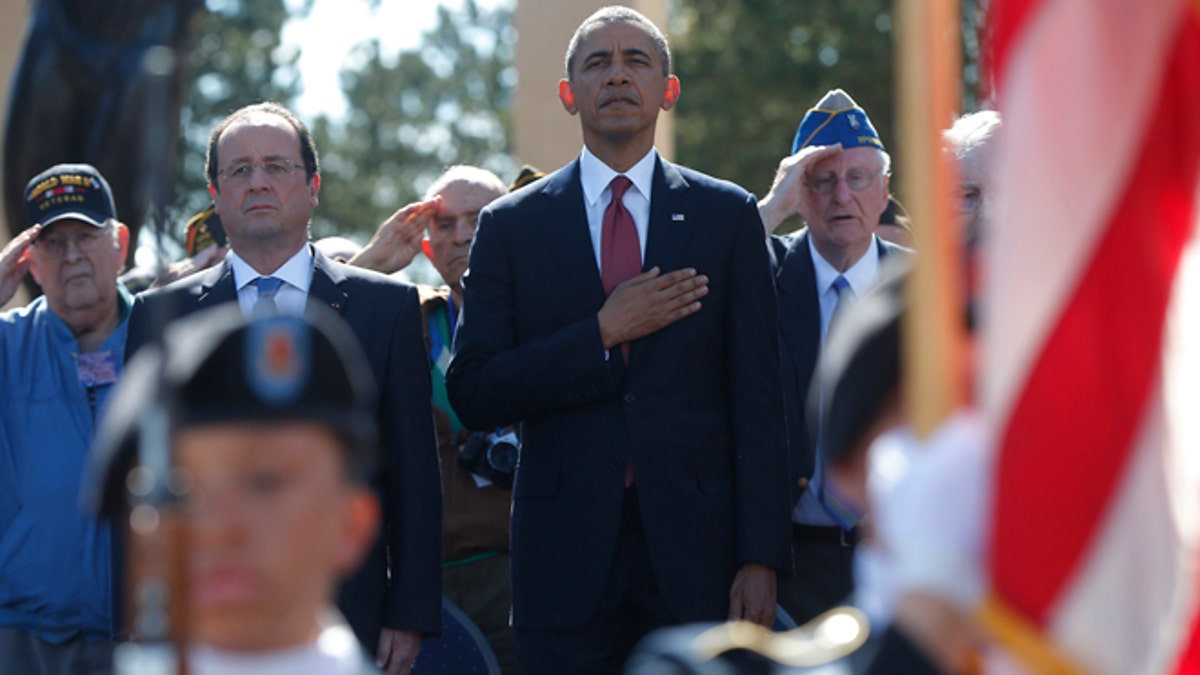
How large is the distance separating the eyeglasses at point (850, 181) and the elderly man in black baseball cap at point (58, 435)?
7.78ft

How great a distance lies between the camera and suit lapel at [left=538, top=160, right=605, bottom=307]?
5.38 metres

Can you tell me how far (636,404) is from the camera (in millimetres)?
5258

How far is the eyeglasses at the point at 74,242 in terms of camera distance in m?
6.39

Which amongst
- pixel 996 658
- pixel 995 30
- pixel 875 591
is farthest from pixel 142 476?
pixel 995 30

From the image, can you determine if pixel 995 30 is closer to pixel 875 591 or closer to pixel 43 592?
pixel 875 591

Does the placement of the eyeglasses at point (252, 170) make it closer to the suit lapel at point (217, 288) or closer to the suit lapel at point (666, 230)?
the suit lapel at point (217, 288)

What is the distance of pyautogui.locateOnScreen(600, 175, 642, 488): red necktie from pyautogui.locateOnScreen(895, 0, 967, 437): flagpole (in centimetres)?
268

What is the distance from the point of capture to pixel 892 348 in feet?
8.93

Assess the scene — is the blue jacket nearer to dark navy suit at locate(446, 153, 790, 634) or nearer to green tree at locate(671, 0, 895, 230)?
dark navy suit at locate(446, 153, 790, 634)

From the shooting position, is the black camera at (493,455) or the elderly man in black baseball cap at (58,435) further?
the black camera at (493,455)

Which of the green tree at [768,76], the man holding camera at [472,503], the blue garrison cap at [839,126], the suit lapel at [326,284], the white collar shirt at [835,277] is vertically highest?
the green tree at [768,76]

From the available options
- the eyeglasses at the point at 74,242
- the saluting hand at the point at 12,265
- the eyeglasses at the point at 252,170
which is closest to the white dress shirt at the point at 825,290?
the eyeglasses at the point at 252,170

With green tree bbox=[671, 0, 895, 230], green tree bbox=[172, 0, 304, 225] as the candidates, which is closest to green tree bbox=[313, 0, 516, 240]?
green tree bbox=[172, 0, 304, 225]

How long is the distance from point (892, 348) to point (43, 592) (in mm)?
3923
